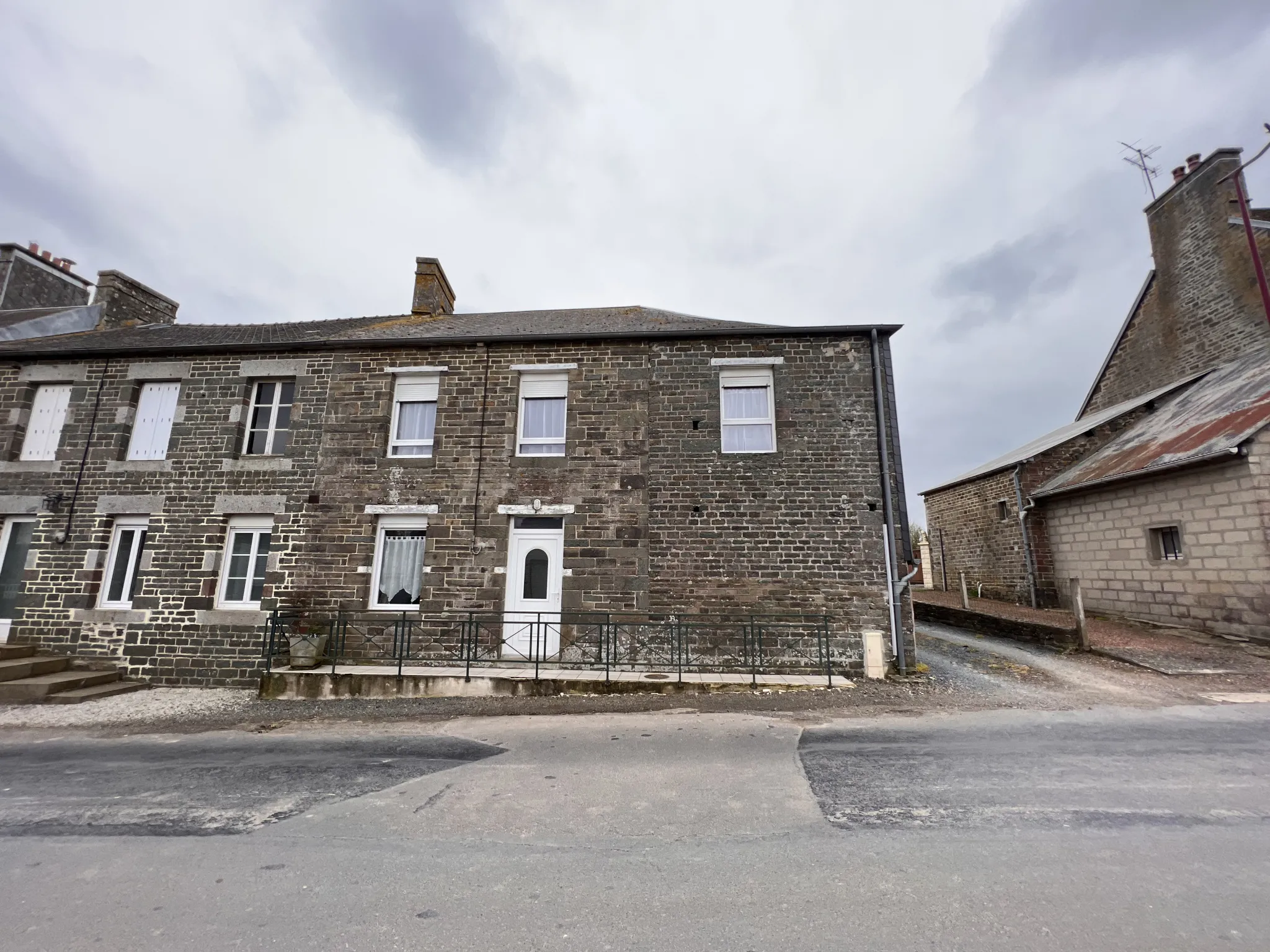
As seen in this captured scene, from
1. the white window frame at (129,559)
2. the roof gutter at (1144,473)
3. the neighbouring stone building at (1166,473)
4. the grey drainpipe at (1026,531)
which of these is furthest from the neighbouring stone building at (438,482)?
the grey drainpipe at (1026,531)

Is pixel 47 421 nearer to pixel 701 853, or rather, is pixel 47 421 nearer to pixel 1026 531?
pixel 701 853

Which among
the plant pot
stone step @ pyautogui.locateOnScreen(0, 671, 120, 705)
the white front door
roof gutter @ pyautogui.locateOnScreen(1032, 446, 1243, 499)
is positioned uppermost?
roof gutter @ pyautogui.locateOnScreen(1032, 446, 1243, 499)

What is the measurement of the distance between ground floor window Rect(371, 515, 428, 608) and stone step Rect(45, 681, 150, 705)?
4140 mm

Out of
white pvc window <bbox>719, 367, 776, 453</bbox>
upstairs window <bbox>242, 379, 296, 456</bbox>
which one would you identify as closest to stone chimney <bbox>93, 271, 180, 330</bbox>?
upstairs window <bbox>242, 379, 296, 456</bbox>

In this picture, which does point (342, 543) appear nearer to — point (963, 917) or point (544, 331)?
point (544, 331)

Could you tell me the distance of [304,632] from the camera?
10062mm

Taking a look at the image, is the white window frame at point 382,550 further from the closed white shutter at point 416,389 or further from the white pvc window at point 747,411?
the white pvc window at point 747,411

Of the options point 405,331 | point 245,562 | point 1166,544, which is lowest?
point 245,562

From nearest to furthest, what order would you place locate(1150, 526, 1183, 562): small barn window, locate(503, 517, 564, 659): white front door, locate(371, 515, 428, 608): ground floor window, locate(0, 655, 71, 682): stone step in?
1. locate(0, 655, 71, 682): stone step
2. locate(503, 517, 564, 659): white front door
3. locate(371, 515, 428, 608): ground floor window
4. locate(1150, 526, 1183, 562): small barn window

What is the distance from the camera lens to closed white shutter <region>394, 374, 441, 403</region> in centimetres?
1133

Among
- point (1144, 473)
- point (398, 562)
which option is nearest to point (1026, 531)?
point (1144, 473)

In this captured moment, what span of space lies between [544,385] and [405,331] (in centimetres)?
376

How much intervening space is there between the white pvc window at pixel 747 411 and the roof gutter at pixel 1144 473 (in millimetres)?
8077

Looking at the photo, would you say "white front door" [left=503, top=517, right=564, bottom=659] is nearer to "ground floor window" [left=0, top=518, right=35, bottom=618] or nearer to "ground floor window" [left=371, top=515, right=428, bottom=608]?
"ground floor window" [left=371, top=515, right=428, bottom=608]
